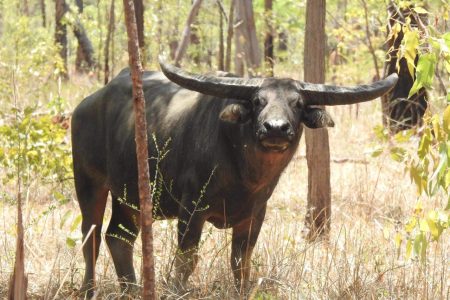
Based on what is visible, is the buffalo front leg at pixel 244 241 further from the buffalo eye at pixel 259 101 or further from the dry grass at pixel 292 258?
the buffalo eye at pixel 259 101

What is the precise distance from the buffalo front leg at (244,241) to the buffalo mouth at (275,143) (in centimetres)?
74

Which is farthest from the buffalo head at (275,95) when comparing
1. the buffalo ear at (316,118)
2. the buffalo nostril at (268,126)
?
the buffalo nostril at (268,126)

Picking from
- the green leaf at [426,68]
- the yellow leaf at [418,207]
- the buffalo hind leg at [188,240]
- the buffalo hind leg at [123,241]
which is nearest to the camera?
the green leaf at [426,68]

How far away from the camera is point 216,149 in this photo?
490 centimetres

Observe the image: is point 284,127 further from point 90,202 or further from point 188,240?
point 90,202

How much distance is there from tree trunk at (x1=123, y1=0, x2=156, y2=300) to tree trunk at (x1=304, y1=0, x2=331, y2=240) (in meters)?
3.19

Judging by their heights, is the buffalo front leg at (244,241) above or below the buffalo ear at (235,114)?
below

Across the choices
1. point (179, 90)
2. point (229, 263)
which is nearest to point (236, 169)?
point (229, 263)

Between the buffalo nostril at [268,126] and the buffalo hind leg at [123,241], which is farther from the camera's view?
the buffalo hind leg at [123,241]

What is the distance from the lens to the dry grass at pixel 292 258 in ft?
15.1

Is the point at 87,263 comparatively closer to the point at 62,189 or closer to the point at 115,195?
the point at 115,195

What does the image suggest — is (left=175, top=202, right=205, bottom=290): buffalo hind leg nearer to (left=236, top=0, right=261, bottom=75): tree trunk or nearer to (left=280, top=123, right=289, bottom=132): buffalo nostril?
(left=280, top=123, right=289, bottom=132): buffalo nostril

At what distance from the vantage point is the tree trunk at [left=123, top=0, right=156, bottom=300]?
3.06 metres

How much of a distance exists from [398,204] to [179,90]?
2.83m
